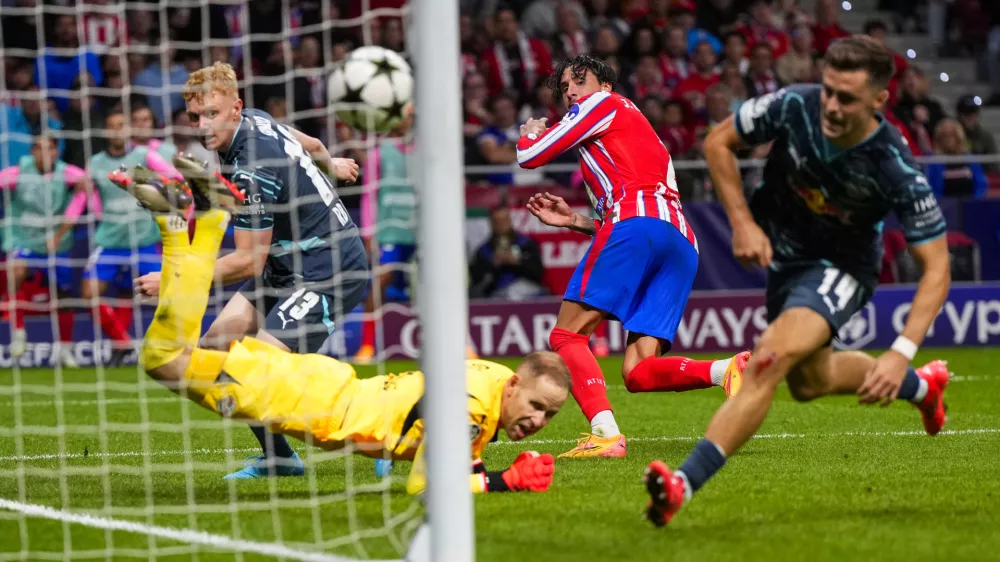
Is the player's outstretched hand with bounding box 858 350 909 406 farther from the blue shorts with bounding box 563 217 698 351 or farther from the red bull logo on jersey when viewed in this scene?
the blue shorts with bounding box 563 217 698 351

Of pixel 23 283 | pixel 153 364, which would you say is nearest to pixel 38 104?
pixel 23 283

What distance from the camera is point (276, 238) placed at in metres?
6.65

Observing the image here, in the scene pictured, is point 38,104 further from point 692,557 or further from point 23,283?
point 692,557

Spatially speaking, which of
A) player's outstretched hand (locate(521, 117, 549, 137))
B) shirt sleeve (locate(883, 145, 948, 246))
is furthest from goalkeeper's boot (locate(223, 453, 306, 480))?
shirt sleeve (locate(883, 145, 948, 246))

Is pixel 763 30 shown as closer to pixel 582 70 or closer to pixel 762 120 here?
pixel 582 70

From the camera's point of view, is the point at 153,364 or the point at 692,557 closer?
the point at 692,557

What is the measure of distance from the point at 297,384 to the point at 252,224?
107cm

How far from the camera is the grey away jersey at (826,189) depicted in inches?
195

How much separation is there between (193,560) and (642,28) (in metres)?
12.8

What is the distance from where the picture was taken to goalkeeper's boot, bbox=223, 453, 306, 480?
6.33 m

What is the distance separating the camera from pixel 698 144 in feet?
48.0

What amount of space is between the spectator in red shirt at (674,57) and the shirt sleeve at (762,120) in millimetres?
11392

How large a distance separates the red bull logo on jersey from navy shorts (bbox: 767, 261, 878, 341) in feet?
0.64

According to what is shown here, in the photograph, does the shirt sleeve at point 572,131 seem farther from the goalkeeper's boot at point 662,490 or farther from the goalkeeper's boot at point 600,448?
the goalkeeper's boot at point 662,490
